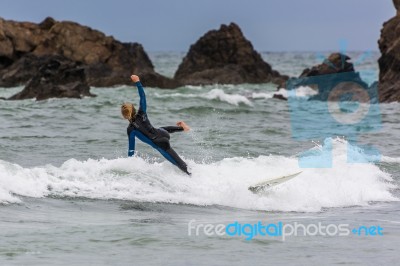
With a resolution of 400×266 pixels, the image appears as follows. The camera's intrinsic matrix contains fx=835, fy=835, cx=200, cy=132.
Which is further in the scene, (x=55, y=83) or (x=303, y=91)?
(x=303, y=91)

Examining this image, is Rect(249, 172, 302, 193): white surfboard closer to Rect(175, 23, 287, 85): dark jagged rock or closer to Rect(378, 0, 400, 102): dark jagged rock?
Rect(378, 0, 400, 102): dark jagged rock

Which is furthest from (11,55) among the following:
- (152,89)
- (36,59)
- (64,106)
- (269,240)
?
(269,240)

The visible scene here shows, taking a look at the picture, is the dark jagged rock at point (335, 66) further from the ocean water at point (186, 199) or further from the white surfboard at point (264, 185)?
the white surfboard at point (264, 185)

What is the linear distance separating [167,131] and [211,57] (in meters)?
50.4

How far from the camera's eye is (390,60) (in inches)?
1480

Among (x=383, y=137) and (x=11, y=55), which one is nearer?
(x=383, y=137)

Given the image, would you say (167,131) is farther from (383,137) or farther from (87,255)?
(383,137)

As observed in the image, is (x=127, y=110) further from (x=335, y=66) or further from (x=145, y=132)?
(x=335, y=66)

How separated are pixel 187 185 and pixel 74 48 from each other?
5069 cm

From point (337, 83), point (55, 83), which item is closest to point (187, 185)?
point (55, 83)

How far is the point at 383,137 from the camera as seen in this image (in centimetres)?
2395

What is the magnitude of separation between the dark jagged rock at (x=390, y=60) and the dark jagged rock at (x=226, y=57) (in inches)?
950

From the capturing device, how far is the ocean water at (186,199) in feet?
32.8

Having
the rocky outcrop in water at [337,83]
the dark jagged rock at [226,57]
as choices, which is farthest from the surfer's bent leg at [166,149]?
the dark jagged rock at [226,57]
